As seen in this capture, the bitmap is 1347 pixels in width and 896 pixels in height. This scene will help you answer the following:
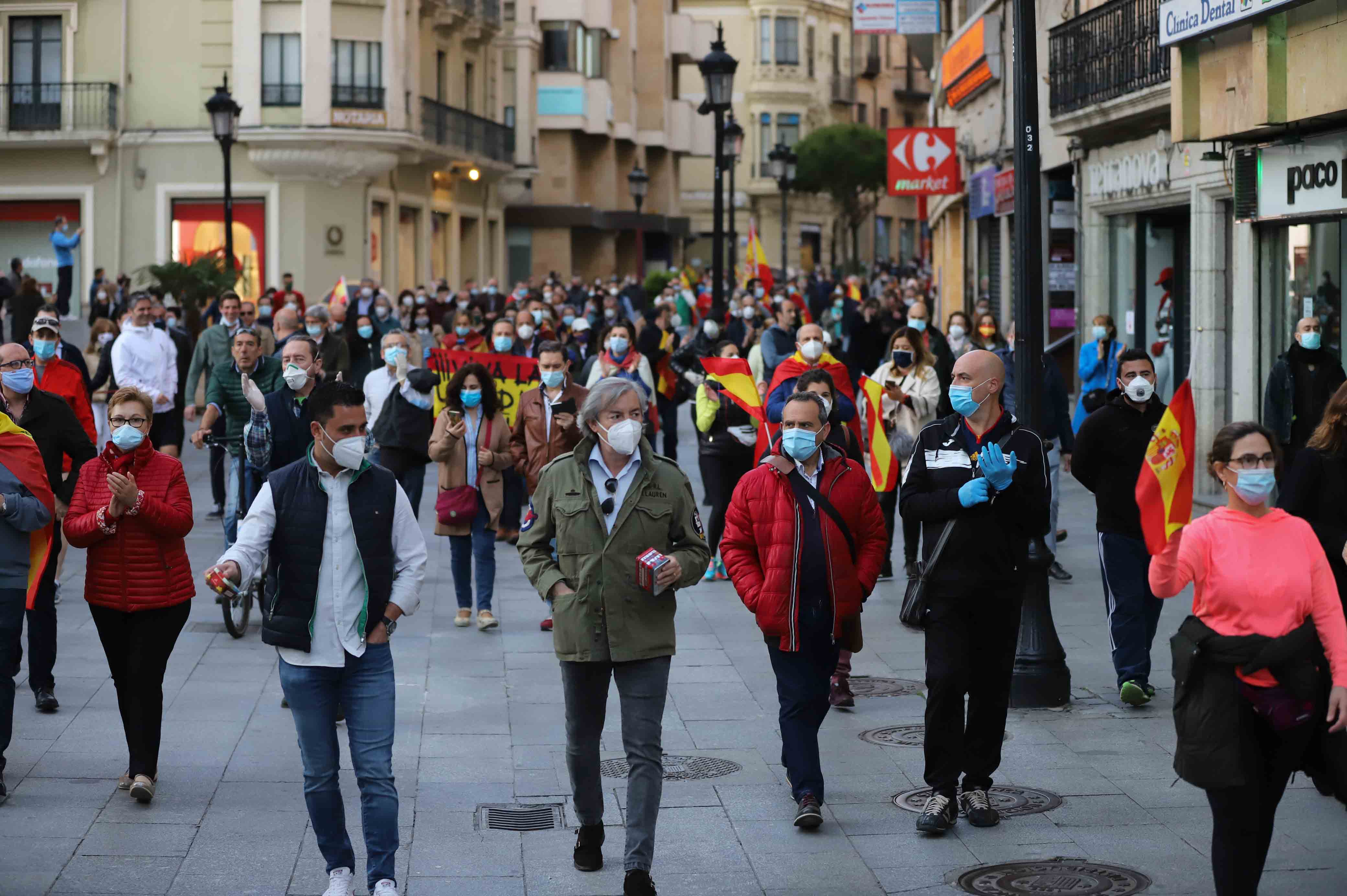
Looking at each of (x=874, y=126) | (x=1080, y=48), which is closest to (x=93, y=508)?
(x=1080, y=48)

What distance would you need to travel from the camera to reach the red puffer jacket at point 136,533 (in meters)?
7.92

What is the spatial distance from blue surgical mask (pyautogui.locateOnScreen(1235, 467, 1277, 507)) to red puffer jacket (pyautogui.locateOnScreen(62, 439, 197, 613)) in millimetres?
4435

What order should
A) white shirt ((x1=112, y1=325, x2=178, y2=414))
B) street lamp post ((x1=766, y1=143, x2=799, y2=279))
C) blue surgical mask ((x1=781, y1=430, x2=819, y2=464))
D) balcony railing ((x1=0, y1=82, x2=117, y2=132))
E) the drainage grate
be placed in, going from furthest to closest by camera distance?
balcony railing ((x1=0, y1=82, x2=117, y2=132)) < street lamp post ((x1=766, y1=143, x2=799, y2=279)) < white shirt ((x1=112, y1=325, x2=178, y2=414)) < the drainage grate < blue surgical mask ((x1=781, y1=430, x2=819, y2=464))

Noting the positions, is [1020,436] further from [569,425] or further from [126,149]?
[126,149]

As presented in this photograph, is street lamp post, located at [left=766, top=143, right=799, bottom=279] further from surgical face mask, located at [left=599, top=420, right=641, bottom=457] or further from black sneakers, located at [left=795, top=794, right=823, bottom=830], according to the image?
surgical face mask, located at [left=599, top=420, right=641, bottom=457]

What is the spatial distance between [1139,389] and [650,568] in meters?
3.71

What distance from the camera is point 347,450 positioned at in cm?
624

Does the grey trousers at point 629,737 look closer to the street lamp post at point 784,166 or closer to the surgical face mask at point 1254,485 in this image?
the surgical face mask at point 1254,485

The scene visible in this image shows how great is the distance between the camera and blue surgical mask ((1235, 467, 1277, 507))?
5.68 m

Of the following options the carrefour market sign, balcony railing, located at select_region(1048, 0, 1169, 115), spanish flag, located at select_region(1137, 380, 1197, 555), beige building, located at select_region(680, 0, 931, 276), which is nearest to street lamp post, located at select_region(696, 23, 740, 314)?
balcony railing, located at select_region(1048, 0, 1169, 115)

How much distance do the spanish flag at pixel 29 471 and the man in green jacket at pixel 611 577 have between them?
94.8 inches

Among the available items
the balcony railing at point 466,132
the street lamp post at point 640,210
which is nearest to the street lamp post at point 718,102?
the balcony railing at point 466,132

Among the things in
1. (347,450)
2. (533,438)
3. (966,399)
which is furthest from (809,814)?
(533,438)

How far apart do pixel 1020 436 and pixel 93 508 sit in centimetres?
396
